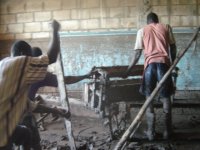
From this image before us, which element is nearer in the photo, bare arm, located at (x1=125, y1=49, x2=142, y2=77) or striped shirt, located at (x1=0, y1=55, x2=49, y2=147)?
striped shirt, located at (x1=0, y1=55, x2=49, y2=147)

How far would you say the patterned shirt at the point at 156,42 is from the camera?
16.6ft

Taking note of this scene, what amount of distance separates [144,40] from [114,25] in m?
4.71

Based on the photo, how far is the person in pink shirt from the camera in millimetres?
4949

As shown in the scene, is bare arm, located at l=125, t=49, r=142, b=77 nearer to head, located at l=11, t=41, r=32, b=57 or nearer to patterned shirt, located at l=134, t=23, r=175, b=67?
patterned shirt, located at l=134, t=23, r=175, b=67

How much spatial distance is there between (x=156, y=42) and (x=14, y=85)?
9.38ft

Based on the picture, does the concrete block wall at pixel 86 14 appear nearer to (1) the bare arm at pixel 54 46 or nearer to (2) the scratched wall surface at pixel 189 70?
(2) the scratched wall surface at pixel 189 70

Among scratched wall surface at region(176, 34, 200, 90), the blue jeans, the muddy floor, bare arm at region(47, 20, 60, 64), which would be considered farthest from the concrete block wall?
bare arm at region(47, 20, 60, 64)

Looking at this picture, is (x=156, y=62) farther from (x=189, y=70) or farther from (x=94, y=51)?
(x=94, y=51)

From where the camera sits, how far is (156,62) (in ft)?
16.5

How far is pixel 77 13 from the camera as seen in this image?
10.0 meters

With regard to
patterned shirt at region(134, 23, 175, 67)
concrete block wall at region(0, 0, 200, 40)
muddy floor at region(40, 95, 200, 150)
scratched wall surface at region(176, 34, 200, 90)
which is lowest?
muddy floor at region(40, 95, 200, 150)

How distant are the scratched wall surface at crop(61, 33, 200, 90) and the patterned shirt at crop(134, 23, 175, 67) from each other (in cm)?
445

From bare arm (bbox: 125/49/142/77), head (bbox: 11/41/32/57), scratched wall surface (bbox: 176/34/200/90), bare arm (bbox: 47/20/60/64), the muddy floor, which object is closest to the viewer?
bare arm (bbox: 47/20/60/64)

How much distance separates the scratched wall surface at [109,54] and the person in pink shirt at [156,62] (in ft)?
14.4
